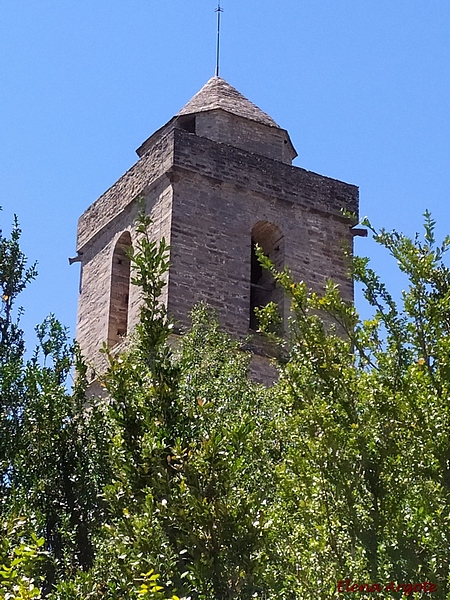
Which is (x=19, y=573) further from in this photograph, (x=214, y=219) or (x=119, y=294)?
(x=119, y=294)

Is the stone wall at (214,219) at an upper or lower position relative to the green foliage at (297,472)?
upper

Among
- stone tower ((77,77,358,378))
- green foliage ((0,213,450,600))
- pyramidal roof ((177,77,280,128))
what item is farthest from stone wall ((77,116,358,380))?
green foliage ((0,213,450,600))

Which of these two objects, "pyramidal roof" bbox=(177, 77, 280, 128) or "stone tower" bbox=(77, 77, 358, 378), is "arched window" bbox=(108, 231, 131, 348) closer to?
"stone tower" bbox=(77, 77, 358, 378)

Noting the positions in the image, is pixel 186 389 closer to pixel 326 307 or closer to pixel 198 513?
pixel 326 307

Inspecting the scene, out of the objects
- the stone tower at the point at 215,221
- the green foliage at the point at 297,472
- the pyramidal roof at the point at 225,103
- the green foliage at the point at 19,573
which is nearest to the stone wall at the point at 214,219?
the stone tower at the point at 215,221

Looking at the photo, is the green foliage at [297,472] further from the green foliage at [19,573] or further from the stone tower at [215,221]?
the stone tower at [215,221]

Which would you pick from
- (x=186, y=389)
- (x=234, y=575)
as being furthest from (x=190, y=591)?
(x=186, y=389)

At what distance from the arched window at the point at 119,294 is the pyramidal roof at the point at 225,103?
2.67 metres

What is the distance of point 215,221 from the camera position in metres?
18.6

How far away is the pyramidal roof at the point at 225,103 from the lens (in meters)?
20.7

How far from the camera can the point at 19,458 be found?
10805mm

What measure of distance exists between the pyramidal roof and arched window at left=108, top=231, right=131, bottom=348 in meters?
2.67

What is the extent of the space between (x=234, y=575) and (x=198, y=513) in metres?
0.38

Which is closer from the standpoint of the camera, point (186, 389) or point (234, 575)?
point (234, 575)
